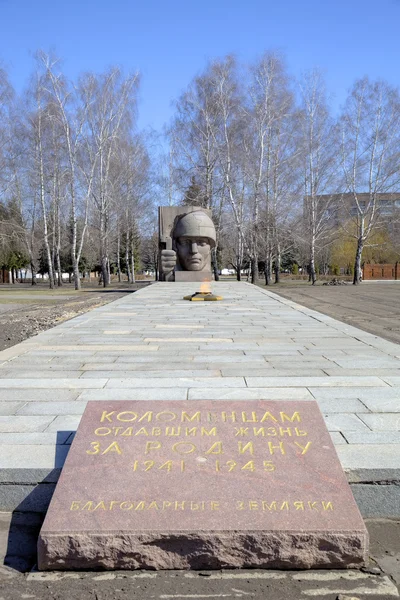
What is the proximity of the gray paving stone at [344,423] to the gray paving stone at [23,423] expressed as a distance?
1987 millimetres

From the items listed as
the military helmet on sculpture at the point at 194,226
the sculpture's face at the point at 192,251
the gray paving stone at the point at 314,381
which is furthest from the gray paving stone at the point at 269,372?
the sculpture's face at the point at 192,251

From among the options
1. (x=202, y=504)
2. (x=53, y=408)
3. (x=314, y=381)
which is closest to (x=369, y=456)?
(x=202, y=504)

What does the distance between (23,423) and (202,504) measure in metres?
1.79

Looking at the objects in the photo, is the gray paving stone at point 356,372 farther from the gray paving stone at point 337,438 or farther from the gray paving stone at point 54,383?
the gray paving stone at point 54,383

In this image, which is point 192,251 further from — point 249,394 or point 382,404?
point 382,404

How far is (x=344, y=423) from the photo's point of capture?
3.79 m

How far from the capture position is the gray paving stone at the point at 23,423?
3.71m

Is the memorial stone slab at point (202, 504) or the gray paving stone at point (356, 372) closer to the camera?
the memorial stone slab at point (202, 504)

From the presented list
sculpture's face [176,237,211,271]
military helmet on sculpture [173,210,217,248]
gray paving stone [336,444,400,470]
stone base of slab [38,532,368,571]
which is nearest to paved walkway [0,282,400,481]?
gray paving stone [336,444,400,470]

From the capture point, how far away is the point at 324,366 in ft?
18.3

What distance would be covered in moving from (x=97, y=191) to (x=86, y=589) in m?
32.9

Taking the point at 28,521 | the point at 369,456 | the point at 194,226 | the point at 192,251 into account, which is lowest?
the point at 28,521

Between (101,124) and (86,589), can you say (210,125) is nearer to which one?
(101,124)

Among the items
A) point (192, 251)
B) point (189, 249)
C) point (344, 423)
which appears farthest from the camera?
point (189, 249)
